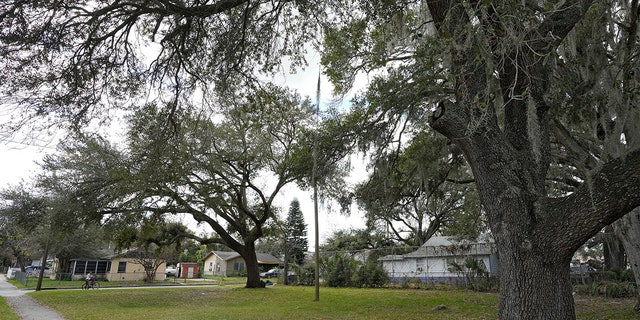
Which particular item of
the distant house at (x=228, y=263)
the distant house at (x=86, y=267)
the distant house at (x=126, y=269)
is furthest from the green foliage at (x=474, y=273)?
the distant house at (x=228, y=263)

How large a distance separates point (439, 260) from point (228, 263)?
34055 mm

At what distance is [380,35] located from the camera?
6695 mm

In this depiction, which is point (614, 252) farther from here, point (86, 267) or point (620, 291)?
point (86, 267)

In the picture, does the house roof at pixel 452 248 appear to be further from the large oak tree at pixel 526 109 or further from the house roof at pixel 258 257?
the house roof at pixel 258 257

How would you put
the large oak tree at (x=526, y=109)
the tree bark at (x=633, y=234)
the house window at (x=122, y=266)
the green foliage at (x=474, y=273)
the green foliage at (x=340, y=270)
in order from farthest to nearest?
1. the house window at (x=122, y=266)
2. the green foliage at (x=340, y=270)
3. the green foliage at (x=474, y=273)
4. the tree bark at (x=633, y=234)
5. the large oak tree at (x=526, y=109)

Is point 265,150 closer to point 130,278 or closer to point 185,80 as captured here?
point 185,80

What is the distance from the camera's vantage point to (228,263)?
47.4 metres

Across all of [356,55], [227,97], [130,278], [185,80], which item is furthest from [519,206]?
[130,278]

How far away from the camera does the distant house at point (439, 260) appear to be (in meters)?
17.7

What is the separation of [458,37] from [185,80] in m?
4.62

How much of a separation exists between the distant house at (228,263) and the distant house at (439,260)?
1025 inches

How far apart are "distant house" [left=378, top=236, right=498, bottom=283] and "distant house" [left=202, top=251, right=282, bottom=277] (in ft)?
85.4

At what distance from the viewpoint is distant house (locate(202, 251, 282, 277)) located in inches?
1841

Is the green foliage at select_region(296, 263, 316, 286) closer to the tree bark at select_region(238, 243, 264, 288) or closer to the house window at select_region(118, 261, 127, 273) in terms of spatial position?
the tree bark at select_region(238, 243, 264, 288)
